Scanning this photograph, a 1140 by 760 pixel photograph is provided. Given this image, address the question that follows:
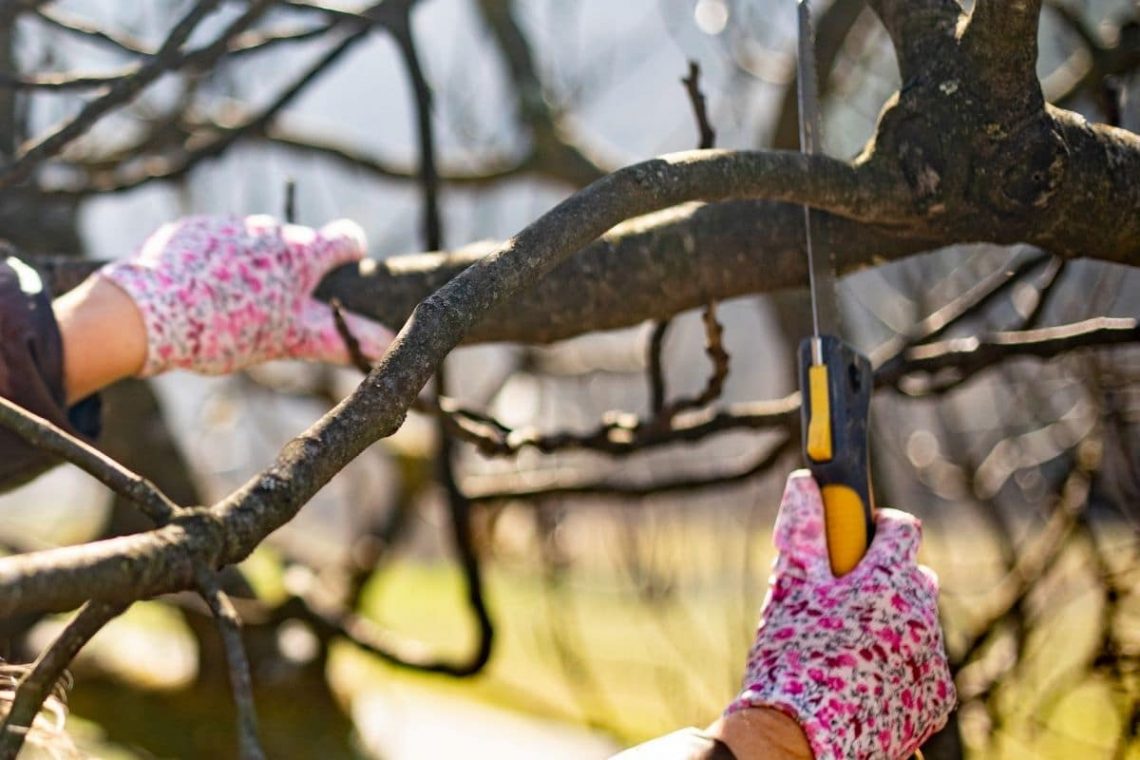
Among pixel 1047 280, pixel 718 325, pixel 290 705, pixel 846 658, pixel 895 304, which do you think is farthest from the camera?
pixel 895 304

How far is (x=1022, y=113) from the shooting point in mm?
828

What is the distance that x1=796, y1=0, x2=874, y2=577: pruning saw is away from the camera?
0.84 meters

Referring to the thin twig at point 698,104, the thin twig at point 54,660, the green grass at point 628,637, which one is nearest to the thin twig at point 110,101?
the thin twig at point 698,104

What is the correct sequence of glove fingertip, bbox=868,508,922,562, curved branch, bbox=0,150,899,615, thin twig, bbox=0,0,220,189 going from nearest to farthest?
1. curved branch, bbox=0,150,899,615
2. glove fingertip, bbox=868,508,922,562
3. thin twig, bbox=0,0,220,189

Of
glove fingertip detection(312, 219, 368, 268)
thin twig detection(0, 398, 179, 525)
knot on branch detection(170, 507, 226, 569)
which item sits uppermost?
glove fingertip detection(312, 219, 368, 268)

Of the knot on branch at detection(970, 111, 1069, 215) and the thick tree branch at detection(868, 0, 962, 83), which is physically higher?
the thick tree branch at detection(868, 0, 962, 83)

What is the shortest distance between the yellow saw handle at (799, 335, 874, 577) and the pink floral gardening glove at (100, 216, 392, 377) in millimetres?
384

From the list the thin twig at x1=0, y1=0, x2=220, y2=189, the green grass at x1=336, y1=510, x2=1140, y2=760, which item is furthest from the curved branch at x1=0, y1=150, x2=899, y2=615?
the green grass at x1=336, y1=510, x2=1140, y2=760

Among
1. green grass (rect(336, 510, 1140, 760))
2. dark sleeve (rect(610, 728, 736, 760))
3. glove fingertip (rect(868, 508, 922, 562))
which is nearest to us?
dark sleeve (rect(610, 728, 736, 760))

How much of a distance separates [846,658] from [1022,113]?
15.5 inches

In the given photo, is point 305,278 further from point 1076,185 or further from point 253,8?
point 1076,185

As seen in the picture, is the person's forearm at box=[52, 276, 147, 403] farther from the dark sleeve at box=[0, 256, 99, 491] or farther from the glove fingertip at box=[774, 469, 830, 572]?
the glove fingertip at box=[774, 469, 830, 572]

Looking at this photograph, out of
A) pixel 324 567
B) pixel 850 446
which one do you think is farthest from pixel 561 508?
pixel 850 446

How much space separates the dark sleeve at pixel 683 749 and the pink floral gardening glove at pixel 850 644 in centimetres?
3
